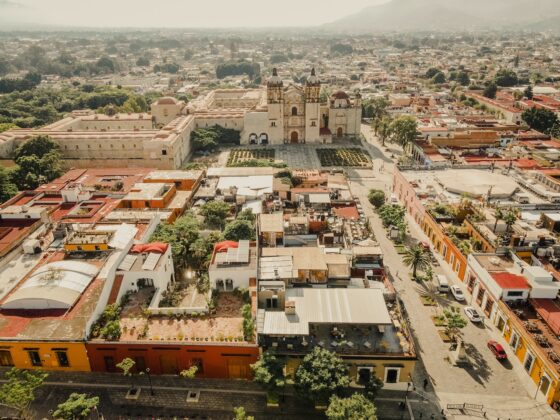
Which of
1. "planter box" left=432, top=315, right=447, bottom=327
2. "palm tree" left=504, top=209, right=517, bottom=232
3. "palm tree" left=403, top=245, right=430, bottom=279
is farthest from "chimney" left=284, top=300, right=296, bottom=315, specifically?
"palm tree" left=504, top=209, right=517, bottom=232

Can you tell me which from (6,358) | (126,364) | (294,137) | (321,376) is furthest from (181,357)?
(294,137)

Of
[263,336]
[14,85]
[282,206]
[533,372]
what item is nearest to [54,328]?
[263,336]

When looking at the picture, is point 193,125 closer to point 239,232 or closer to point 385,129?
point 385,129

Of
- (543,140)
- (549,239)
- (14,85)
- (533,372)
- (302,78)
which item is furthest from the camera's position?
(302,78)

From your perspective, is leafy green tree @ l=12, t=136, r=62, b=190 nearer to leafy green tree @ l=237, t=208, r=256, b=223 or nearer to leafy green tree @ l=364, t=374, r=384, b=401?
leafy green tree @ l=237, t=208, r=256, b=223

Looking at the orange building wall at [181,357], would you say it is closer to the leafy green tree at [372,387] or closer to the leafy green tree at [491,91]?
the leafy green tree at [372,387]

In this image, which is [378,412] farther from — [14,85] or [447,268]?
[14,85]
